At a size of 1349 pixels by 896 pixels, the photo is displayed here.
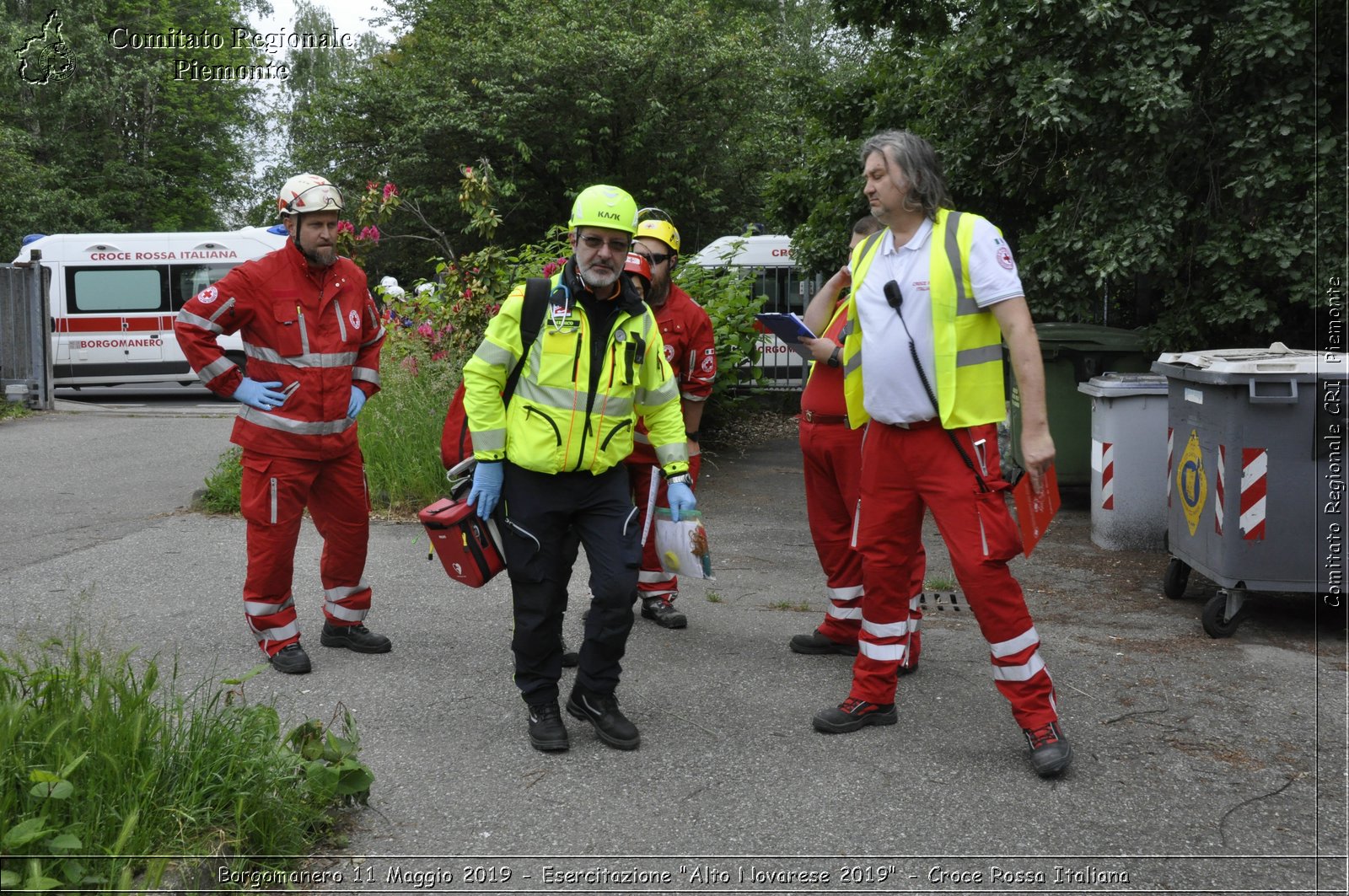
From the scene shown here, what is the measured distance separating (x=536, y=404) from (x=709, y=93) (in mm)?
22771

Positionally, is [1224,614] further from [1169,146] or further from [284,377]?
[284,377]

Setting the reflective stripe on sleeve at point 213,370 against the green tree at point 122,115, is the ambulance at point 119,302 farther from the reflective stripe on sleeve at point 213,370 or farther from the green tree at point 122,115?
the reflective stripe on sleeve at point 213,370

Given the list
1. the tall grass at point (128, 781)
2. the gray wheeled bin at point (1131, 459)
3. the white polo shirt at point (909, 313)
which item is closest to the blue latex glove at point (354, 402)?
the tall grass at point (128, 781)

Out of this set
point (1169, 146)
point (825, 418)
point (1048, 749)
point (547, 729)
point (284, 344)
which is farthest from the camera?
point (1169, 146)

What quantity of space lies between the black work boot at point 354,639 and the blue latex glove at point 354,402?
95cm

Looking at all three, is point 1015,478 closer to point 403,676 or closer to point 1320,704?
point 1320,704

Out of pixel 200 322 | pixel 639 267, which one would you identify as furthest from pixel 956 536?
pixel 200 322

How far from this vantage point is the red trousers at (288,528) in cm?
532

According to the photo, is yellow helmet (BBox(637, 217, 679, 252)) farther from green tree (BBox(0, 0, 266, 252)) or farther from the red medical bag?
green tree (BBox(0, 0, 266, 252))

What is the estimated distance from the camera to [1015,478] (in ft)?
14.8

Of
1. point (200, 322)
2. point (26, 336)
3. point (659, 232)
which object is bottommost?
point (200, 322)

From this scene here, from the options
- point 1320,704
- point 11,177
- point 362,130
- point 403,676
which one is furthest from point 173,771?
point 362,130

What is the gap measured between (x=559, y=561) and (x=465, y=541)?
1.12 feet

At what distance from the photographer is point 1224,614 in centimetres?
593
